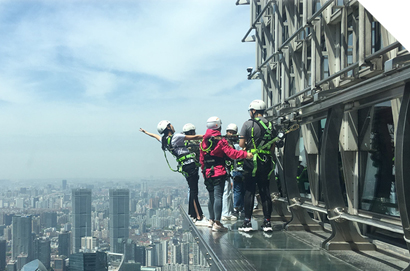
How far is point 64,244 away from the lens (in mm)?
84875

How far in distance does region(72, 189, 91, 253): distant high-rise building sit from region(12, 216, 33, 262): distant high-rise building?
795 cm

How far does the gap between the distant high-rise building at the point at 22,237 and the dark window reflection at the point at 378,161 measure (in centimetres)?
7773

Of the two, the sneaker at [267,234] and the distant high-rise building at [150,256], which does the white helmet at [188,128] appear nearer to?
the sneaker at [267,234]

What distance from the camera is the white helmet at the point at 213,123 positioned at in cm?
819

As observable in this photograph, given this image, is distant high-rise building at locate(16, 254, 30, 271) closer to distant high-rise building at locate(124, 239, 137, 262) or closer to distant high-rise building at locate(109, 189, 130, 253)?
distant high-rise building at locate(109, 189, 130, 253)

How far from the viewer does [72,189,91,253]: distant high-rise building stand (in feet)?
300

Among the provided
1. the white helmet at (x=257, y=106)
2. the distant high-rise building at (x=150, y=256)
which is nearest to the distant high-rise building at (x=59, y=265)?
the distant high-rise building at (x=150, y=256)

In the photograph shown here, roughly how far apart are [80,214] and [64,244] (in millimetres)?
13813

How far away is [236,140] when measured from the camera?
9484mm

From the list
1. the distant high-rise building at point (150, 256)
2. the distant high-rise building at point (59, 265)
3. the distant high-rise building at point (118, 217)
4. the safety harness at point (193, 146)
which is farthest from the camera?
the distant high-rise building at point (118, 217)

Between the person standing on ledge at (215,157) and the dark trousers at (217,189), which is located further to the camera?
the dark trousers at (217,189)

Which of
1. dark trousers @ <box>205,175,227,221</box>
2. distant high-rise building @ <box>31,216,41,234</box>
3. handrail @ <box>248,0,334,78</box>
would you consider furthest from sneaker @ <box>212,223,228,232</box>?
distant high-rise building @ <box>31,216,41,234</box>

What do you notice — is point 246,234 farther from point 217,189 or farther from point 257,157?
point 257,157

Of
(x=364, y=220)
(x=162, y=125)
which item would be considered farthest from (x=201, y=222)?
(x=364, y=220)
